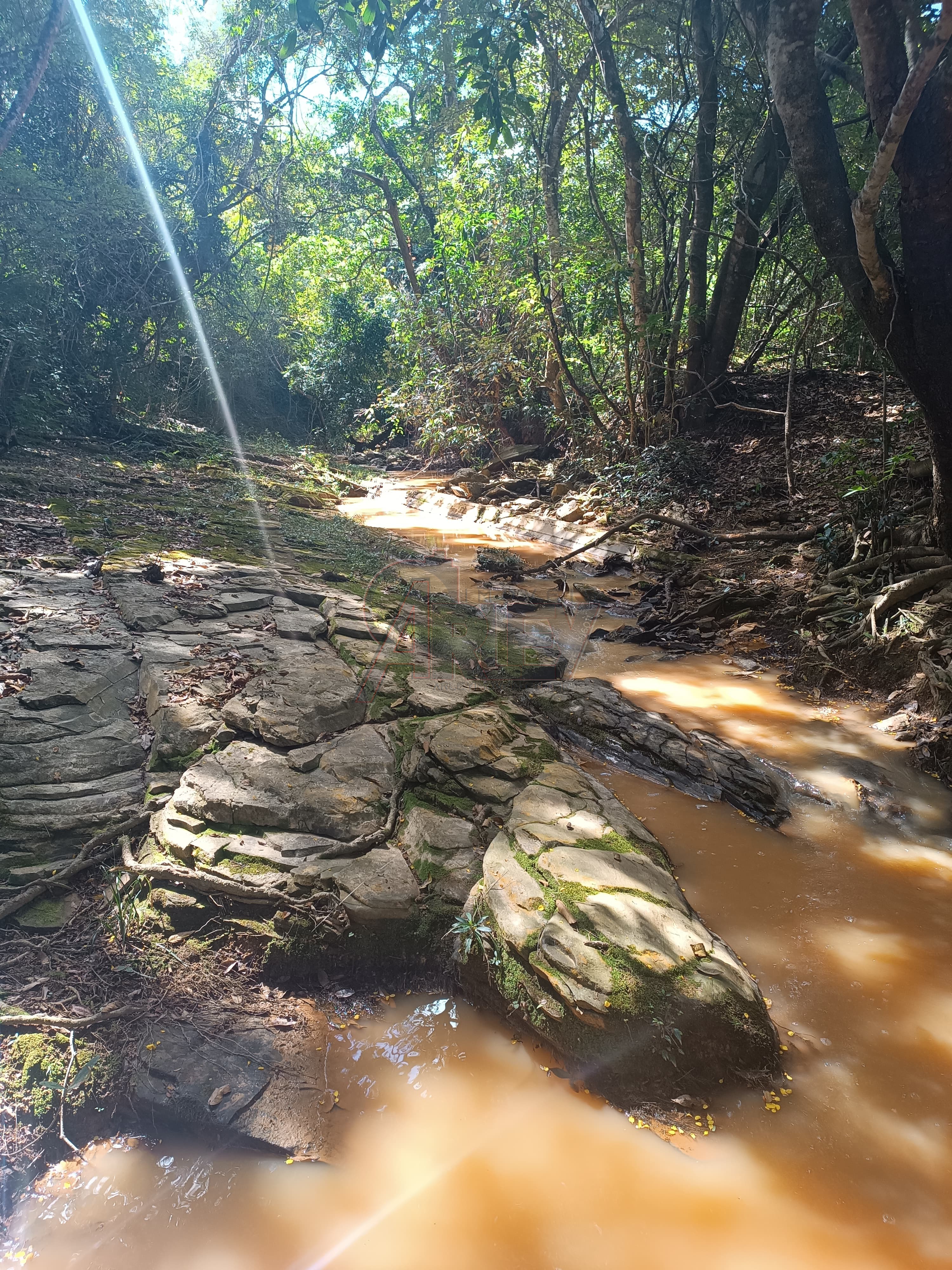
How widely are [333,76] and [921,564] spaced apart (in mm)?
18098

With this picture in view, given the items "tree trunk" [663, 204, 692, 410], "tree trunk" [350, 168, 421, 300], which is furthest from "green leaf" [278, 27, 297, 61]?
"tree trunk" [350, 168, 421, 300]

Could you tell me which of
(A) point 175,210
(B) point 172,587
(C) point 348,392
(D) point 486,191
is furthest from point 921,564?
(C) point 348,392

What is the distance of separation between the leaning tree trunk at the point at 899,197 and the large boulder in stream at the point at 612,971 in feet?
13.2

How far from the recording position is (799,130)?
15.2ft

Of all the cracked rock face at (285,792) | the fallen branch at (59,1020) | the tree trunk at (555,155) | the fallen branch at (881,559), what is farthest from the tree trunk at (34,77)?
the fallen branch at (881,559)

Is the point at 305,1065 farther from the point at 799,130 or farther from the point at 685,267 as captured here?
the point at 685,267

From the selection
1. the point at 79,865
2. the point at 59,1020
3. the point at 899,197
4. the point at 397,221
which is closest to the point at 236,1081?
the point at 59,1020

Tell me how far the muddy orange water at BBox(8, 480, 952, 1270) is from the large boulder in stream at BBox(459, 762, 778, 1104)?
0.12 metres

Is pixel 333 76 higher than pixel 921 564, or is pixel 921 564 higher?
pixel 333 76

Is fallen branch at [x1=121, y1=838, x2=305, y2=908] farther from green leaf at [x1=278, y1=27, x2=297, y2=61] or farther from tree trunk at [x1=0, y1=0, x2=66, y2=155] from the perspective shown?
tree trunk at [x1=0, y1=0, x2=66, y2=155]

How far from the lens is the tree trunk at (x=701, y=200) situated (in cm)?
869

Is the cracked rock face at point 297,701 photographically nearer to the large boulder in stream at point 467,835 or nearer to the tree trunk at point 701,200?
the large boulder in stream at point 467,835

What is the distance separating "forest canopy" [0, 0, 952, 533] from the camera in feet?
14.9

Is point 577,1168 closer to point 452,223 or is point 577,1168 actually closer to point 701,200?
point 701,200
